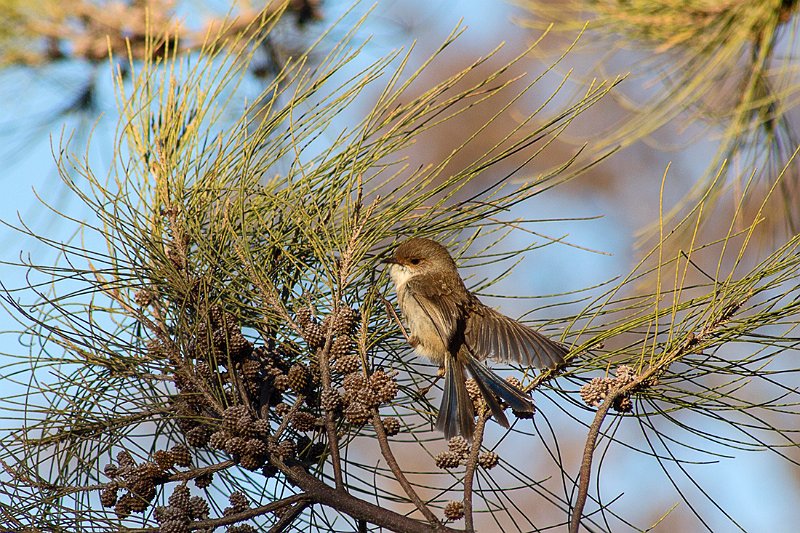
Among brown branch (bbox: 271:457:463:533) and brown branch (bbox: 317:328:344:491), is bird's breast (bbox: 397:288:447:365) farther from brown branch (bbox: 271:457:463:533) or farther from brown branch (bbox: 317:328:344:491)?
brown branch (bbox: 271:457:463:533)

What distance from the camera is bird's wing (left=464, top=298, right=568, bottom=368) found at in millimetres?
1591

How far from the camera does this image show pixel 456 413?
1.57m

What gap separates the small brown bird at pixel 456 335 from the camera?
61.1 inches

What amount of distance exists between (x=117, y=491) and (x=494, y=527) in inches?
310

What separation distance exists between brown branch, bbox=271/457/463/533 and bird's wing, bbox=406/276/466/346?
70cm

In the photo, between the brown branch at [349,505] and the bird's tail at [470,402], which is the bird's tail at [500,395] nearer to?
the bird's tail at [470,402]

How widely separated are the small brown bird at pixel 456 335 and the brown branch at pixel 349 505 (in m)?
0.27

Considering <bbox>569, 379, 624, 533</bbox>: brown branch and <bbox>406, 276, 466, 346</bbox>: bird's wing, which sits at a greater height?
<bbox>406, 276, 466, 346</bbox>: bird's wing

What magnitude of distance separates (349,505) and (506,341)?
27.7 inches

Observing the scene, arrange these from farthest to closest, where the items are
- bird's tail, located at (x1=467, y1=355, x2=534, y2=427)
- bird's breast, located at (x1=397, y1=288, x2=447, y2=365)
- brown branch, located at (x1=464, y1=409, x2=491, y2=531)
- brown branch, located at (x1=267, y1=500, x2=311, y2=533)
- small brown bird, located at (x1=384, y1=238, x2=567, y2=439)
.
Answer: bird's breast, located at (x1=397, y1=288, x2=447, y2=365)
small brown bird, located at (x1=384, y1=238, x2=567, y2=439)
bird's tail, located at (x1=467, y1=355, x2=534, y2=427)
brown branch, located at (x1=267, y1=500, x2=311, y2=533)
brown branch, located at (x1=464, y1=409, x2=491, y2=531)

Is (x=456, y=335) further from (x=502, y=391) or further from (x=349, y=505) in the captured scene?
(x=349, y=505)

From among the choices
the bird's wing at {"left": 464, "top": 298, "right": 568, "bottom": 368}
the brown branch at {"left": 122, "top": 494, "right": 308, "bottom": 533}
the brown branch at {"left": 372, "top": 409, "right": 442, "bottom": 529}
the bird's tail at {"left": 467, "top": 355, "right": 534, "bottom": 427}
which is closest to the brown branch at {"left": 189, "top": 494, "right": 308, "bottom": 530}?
the brown branch at {"left": 122, "top": 494, "right": 308, "bottom": 533}

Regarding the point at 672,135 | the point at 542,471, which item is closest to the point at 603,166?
the point at 672,135

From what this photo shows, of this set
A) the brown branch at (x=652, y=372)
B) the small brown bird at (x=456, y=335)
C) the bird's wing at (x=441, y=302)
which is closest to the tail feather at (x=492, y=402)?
the small brown bird at (x=456, y=335)
